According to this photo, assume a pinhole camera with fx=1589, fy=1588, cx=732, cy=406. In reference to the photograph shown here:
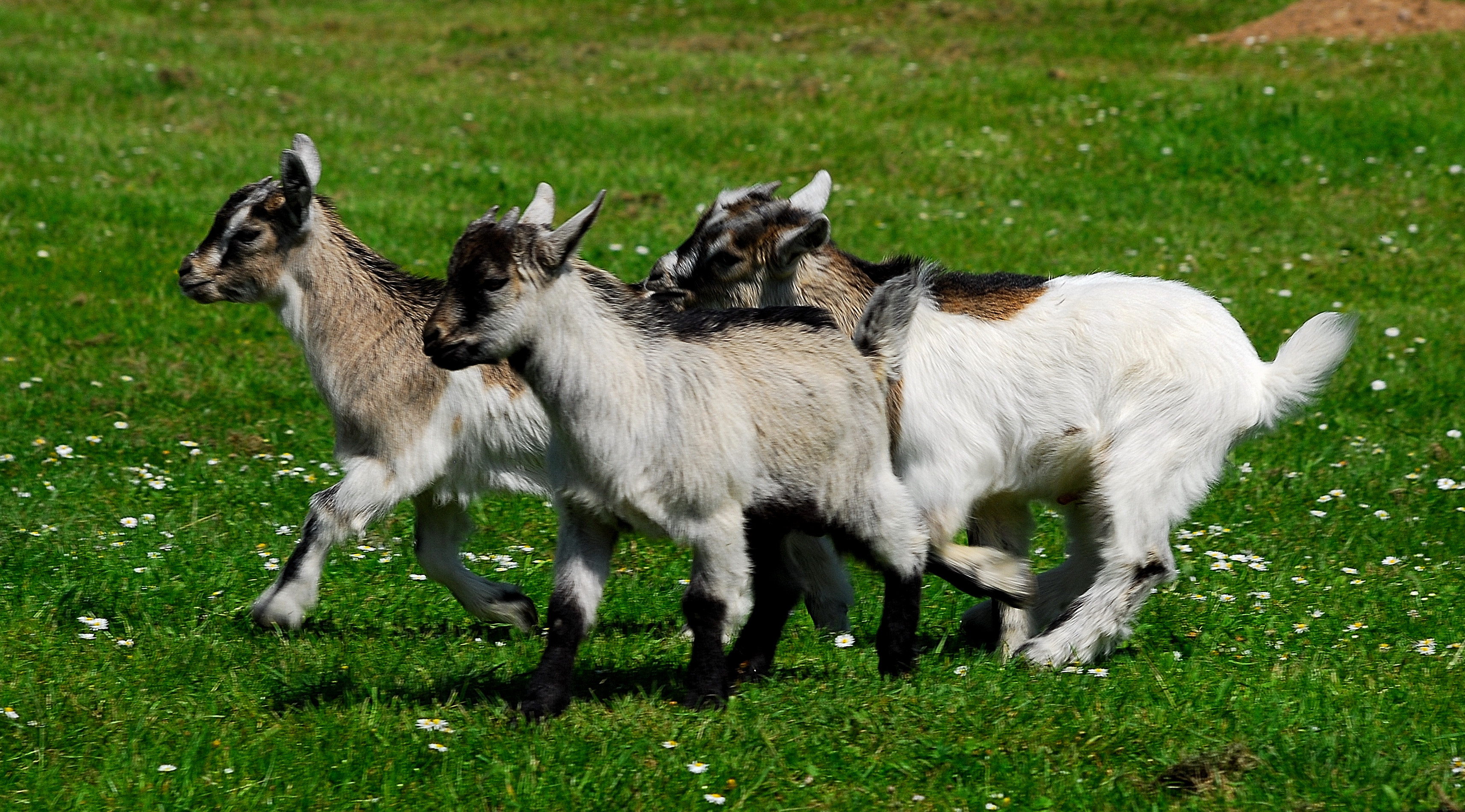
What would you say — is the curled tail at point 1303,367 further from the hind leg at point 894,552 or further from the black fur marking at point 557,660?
the black fur marking at point 557,660

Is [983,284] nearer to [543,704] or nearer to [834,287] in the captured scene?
[834,287]

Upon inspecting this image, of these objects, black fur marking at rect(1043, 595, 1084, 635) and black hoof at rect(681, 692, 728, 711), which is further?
black fur marking at rect(1043, 595, 1084, 635)

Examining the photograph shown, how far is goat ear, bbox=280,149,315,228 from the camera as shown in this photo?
634 cm

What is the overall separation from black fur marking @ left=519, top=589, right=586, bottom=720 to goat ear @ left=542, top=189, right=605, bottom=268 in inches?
42.1

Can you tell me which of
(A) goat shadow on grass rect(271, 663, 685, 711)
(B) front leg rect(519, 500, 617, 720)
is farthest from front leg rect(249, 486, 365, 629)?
(B) front leg rect(519, 500, 617, 720)

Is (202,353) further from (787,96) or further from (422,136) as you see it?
(787,96)

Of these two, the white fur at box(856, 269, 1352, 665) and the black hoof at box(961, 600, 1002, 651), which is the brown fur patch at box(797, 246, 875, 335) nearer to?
the white fur at box(856, 269, 1352, 665)

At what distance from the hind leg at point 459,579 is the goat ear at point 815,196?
194cm

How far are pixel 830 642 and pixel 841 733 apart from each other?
107 centimetres

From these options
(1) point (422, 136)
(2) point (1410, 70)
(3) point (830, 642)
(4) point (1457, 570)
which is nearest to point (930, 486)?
(3) point (830, 642)

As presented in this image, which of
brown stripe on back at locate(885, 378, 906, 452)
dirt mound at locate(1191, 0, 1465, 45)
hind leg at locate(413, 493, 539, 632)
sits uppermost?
dirt mound at locate(1191, 0, 1465, 45)

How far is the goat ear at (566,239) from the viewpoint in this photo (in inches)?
187

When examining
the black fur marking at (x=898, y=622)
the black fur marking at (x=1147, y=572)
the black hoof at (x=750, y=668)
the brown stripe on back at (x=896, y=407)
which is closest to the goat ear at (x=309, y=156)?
the brown stripe on back at (x=896, y=407)

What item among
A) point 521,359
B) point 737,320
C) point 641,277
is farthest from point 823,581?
point 641,277
